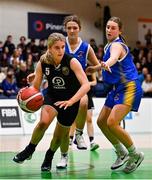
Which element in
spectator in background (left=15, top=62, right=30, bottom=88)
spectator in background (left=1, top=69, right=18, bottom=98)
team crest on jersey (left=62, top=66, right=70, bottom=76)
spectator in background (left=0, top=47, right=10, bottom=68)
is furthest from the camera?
spectator in background (left=0, top=47, right=10, bottom=68)

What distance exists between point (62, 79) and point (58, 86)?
108 millimetres

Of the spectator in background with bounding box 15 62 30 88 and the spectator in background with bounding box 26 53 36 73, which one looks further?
the spectator in background with bounding box 26 53 36 73

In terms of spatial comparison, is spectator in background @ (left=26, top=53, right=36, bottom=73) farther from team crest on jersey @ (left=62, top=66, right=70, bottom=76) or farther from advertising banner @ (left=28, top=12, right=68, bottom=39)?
team crest on jersey @ (left=62, top=66, right=70, bottom=76)

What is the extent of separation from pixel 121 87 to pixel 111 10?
756 inches

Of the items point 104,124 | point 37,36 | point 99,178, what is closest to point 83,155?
point 104,124

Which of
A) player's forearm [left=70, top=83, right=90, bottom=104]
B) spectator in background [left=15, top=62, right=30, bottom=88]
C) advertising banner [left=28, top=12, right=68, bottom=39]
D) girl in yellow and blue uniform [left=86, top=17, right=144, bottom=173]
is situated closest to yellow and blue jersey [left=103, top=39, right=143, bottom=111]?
girl in yellow and blue uniform [left=86, top=17, right=144, bottom=173]

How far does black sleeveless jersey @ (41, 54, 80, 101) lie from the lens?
6.45m

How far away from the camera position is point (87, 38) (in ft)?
83.0

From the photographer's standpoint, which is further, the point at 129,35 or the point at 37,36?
the point at 129,35

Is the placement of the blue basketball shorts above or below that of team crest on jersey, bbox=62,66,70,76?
below

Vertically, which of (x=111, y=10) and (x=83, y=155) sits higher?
(x=111, y=10)

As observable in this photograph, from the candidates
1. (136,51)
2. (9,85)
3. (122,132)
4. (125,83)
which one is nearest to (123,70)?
(125,83)

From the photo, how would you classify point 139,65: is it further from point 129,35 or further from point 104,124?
point 104,124

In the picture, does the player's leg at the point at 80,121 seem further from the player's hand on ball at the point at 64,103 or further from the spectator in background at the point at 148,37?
the spectator in background at the point at 148,37
